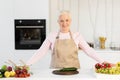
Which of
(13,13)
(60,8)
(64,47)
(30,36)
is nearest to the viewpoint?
(64,47)

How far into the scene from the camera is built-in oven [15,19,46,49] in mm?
4371

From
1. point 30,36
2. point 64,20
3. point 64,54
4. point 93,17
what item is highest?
point 93,17

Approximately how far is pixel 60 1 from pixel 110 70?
281 centimetres

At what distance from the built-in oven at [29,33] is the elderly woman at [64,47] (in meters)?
1.38

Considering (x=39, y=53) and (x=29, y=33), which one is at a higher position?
(x=29, y=33)

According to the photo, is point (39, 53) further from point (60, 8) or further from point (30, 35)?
point (60, 8)

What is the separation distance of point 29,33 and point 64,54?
159 cm

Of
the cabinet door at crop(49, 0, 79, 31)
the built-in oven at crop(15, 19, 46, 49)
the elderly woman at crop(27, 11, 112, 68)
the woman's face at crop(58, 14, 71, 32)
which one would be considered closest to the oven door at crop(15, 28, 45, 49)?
the built-in oven at crop(15, 19, 46, 49)

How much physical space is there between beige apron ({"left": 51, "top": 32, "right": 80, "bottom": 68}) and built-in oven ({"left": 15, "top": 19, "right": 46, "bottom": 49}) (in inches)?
55.3

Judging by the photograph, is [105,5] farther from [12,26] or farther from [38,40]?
[12,26]

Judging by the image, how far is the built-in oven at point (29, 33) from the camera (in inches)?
172

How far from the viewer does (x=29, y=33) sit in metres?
4.43

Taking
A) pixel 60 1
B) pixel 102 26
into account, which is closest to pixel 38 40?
pixel 60 1

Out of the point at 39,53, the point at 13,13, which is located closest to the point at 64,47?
the point at 39,53
